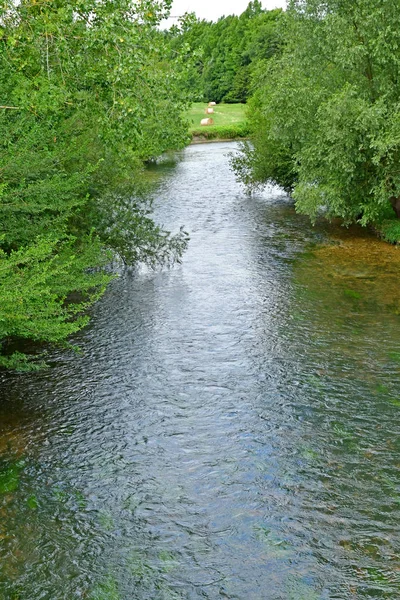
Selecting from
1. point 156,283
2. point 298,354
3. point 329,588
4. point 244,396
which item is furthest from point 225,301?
point 329,588

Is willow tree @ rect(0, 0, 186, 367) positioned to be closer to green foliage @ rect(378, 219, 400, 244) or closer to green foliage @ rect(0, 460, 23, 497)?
green foliage @ rect(0, 460, 23, 497)

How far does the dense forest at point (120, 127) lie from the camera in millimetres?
14945

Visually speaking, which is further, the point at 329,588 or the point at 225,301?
the point at 225,301

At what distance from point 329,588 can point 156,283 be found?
52.0 ft

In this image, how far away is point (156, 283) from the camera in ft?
79.9

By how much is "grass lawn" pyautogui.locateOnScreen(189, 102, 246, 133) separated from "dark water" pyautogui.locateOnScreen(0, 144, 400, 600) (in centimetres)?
5973

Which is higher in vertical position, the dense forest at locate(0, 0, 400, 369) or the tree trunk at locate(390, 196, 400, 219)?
the dense forest at locate(0, 0, 400, 369)

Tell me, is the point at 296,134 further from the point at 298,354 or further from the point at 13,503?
the point at 13,503

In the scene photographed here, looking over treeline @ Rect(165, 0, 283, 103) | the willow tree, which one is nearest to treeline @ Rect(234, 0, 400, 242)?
the willow tree

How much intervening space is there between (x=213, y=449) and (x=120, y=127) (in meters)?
8.22

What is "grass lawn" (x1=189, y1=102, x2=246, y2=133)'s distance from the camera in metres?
80.9

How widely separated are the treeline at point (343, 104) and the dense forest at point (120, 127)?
0.06 meters

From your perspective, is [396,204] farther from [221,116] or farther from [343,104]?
[221,116]

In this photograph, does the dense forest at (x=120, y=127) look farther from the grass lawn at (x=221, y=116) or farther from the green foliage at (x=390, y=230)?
the grass lawn at (x=221, y=116)
